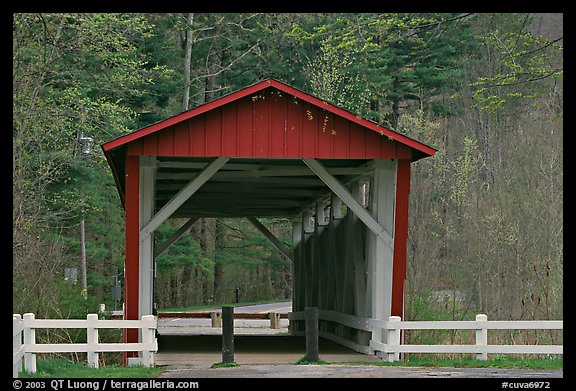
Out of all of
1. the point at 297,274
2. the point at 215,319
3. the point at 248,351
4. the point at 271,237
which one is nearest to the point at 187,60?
the point at 215,319

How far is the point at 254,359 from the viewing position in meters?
17.7

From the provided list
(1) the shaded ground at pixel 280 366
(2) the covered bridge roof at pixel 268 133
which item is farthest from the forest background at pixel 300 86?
(1) the shaded ground at pixel 280 366

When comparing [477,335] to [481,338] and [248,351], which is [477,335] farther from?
[248,351]

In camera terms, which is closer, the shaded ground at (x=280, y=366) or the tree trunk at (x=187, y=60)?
the shaded ground at (x=280, y=366)

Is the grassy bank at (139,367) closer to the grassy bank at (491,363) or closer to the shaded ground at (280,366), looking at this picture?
the grassy bank at (491,363)

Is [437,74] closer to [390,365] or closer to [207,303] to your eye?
[207,303]

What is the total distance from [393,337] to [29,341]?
5.62 meters

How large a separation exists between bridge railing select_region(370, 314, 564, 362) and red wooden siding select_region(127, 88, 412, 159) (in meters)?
2.83

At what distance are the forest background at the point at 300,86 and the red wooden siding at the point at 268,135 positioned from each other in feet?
6.67

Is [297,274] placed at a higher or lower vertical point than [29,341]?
higher

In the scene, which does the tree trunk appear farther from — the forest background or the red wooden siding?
the red wooden siding

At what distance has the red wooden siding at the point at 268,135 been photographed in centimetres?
1709

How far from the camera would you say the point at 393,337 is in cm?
1692
